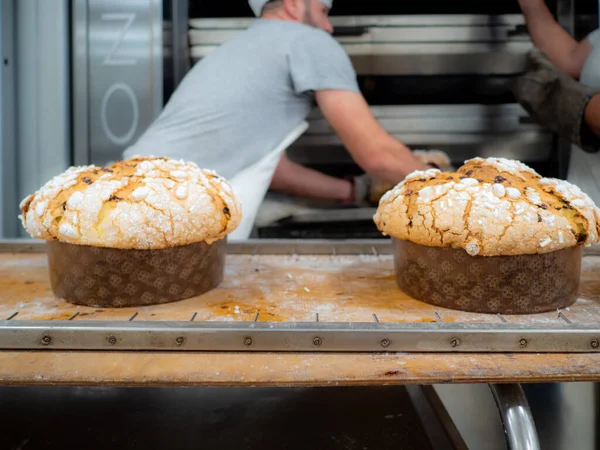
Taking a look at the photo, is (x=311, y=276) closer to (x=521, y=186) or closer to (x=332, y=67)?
(x=521, y=186)

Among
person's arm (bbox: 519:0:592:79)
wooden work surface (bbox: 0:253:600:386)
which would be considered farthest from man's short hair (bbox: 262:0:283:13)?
wooden work surface (bbox: 0:253:600:386)

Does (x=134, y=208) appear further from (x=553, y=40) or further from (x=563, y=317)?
(x=553, y=40)

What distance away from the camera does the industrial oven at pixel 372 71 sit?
1.90 m

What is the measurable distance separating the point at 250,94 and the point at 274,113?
0.35ft

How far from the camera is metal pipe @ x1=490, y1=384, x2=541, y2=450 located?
2.76 feet

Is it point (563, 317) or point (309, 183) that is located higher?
point (309, 183)

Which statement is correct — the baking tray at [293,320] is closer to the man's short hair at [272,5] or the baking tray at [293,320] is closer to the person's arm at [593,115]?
the person's arm at [593,115]

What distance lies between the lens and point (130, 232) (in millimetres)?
1076

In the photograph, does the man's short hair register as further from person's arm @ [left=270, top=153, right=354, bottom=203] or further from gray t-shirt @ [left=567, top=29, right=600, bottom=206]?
gray t-shirt @ [left=567, top=29, right=600, bottom=206]

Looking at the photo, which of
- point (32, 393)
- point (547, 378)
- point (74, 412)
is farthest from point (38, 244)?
point (547, 378)

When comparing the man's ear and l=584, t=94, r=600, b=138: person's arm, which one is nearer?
l=584, t=94, r=600, b=138: person's arm

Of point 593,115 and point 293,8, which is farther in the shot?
point 293,8

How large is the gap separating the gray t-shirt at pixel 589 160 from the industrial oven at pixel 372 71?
0.04m

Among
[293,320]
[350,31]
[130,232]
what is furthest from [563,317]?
[350,31]
